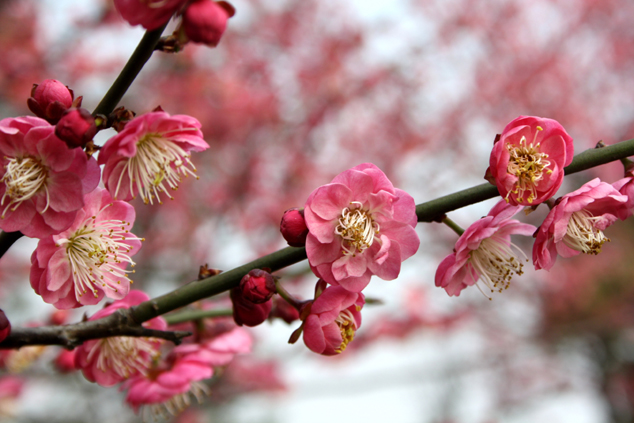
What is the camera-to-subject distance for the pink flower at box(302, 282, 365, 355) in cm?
91

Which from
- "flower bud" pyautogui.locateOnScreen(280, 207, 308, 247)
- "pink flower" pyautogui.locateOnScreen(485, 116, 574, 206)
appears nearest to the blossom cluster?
"pink flower" pyautogui.locateOnScreen(485, 116, 574, 206)

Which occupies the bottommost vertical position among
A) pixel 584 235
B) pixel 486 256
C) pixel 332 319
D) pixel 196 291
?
pixel 196 291

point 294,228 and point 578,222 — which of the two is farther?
point 578,222

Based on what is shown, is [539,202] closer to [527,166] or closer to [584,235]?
[527,166]

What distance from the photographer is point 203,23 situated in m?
0.69

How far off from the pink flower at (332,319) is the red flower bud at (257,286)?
0.13 m

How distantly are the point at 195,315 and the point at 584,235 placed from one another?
1.03m

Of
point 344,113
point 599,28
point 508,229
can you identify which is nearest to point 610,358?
point 599,28

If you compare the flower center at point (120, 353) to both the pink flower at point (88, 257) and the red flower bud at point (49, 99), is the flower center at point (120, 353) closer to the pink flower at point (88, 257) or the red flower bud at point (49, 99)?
the pink flower at point (88, 257)

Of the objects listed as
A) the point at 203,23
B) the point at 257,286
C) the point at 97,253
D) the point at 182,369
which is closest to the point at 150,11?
the point at 203,23

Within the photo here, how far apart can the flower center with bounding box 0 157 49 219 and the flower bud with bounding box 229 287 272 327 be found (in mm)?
381

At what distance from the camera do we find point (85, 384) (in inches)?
169

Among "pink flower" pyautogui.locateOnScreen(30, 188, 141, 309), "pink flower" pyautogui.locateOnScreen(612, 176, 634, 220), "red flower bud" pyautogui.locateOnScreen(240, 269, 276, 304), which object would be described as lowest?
"pink flower" pyautogui.locateOnScreen(30, 188, 141, 309)

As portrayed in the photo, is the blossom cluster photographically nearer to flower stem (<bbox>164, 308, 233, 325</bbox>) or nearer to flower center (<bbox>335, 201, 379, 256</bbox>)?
flower center (<bbox>335, 201, 379, 256</bbox>)
